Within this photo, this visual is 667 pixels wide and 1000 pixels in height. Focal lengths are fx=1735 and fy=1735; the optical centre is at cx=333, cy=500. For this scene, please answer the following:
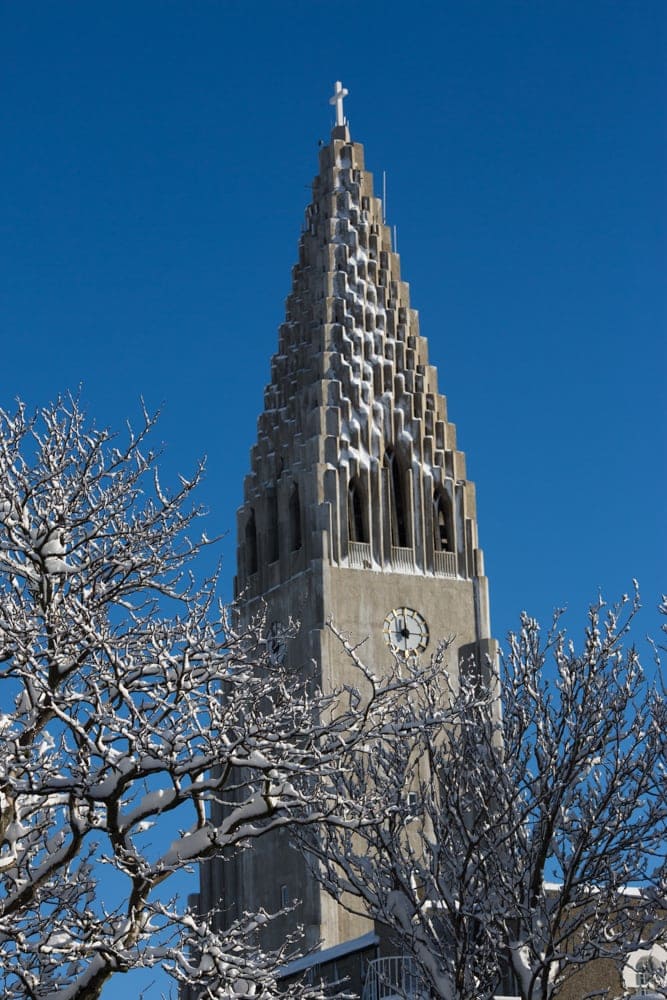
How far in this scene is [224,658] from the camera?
18375mm

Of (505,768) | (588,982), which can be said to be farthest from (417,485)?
(505,768)

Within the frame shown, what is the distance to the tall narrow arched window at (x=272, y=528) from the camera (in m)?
75.0

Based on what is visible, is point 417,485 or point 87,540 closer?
point 87,540

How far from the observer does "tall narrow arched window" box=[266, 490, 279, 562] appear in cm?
7500

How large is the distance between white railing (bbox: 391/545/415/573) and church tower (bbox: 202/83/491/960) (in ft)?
0.24

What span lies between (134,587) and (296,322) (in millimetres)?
60680

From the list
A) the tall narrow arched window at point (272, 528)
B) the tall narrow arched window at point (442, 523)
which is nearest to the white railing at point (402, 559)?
the tall narrow arched window at point (442, 523)

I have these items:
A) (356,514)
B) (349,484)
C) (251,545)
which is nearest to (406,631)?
(356,514)

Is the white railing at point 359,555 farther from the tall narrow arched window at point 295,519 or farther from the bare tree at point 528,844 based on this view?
the bare tree at point 528,844

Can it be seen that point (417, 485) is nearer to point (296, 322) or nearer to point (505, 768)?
point (296, 322)

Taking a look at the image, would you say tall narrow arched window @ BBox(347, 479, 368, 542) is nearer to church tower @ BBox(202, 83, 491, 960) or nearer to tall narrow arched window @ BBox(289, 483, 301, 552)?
church tower @ BBox(202, 83, 491, 960)

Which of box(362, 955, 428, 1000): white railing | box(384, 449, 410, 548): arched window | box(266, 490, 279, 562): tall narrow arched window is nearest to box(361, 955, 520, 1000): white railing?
box(362, 955, 428, 1000): white railing

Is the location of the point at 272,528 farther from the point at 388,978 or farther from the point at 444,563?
the point at 388,978

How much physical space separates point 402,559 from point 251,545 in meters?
7.29
